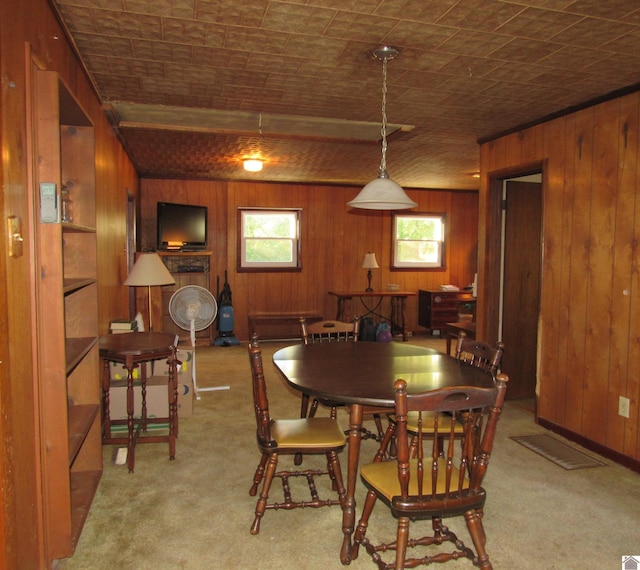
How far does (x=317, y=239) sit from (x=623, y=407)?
5.21 meters

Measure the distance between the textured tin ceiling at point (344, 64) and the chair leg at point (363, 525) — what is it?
214cm

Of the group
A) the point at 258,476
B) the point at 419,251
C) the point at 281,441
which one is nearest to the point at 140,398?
the point at 258,476

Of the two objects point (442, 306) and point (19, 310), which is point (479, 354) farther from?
point (442, 306)

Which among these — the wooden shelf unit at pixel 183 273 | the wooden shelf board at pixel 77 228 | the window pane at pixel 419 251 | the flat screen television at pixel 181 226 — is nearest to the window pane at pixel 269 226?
the flat screen television at pixel 181 226

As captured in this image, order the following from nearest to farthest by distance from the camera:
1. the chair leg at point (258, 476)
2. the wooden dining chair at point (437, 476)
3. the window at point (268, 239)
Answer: the wooden dining chair at point (437, 476) → the chair leg at point (258, 476) → the window at point (268, 239)

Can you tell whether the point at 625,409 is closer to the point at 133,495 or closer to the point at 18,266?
the point at 133,495

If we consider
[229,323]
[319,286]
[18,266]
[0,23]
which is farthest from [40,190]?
[319,286]

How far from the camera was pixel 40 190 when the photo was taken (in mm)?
1842

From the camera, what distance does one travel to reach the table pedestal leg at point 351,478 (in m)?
2.13

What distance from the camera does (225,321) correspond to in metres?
7.07

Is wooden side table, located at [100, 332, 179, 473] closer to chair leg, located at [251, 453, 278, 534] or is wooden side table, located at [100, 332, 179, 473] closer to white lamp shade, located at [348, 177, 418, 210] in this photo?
chair leg, located at [251, 453, 278, 534]

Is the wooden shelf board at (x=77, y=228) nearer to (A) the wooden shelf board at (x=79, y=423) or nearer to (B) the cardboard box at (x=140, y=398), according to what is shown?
(A) the wooden shelf board at (x=79, y=423)

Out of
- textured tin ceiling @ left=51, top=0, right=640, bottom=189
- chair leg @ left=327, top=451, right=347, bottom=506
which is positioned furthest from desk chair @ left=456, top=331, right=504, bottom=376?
textured tin ceiling @ left=51, top=0, right=640, bottom=189

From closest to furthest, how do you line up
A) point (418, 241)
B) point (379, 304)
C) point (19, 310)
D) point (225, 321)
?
point (19, 310), point (225, 321), point (379, 304), point (418, 241)
